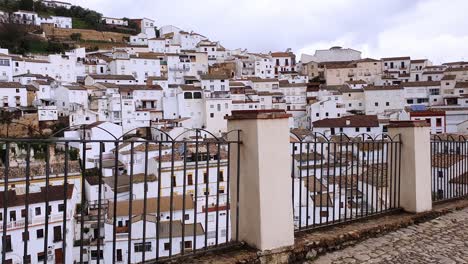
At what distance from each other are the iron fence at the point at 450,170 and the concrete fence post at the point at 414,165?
1.45 meters

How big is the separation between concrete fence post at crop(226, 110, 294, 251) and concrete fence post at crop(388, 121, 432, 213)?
10.0ft

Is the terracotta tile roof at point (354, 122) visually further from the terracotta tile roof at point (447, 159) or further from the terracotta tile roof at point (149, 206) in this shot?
the terracotta tile roof at point (447, 159)

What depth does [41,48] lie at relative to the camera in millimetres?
78188

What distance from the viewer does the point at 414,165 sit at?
21.5 ft

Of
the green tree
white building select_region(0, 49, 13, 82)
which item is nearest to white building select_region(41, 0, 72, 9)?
the green tree

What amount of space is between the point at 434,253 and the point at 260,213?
8.25ft

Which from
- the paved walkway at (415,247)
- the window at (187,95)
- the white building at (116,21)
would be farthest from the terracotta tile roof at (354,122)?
the white building at (116,21)

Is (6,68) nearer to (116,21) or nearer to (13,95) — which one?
(13,95)

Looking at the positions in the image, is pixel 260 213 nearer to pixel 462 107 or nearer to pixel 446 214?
pixel 446 214

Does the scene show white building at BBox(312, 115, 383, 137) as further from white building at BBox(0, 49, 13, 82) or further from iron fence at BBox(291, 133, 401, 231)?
white building at BBox(0, 49, 13, 82)

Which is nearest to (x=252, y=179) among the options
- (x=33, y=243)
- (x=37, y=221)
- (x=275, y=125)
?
(x=275, y=125)

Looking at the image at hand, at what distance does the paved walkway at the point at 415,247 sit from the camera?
191 inches

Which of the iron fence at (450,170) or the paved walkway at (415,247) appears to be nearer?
the paved walkway at (415,247)

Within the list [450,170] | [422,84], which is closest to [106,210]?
[450,170]
